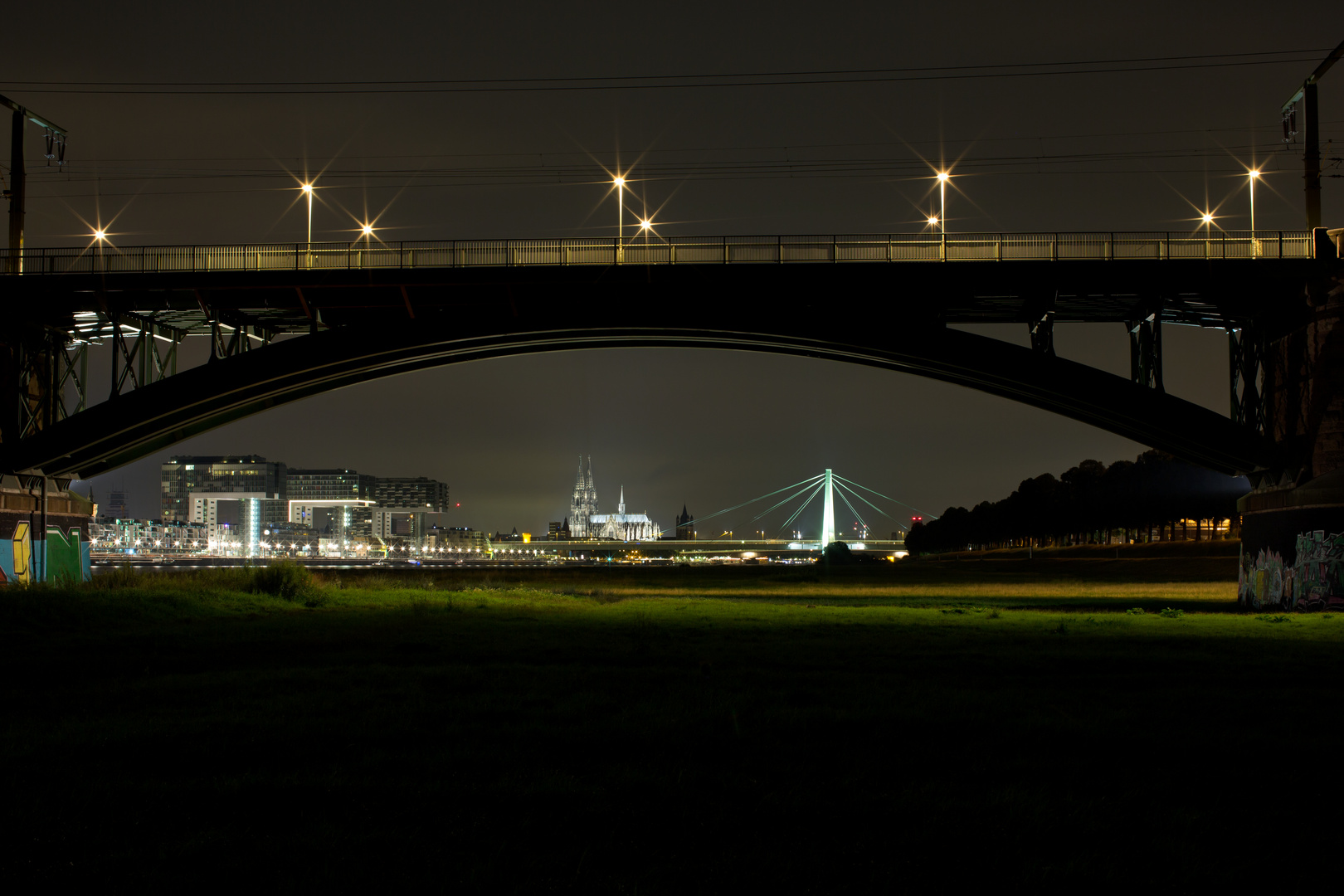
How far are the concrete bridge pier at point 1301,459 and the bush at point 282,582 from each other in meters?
31.0

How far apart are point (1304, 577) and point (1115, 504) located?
311 ft

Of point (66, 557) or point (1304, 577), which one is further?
point (66, 557)

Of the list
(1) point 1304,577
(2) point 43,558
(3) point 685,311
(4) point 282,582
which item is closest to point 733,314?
(3) point 685,311

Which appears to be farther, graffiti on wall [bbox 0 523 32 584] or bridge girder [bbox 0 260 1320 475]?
graffiti on wall [bbox 0 523 32 584]

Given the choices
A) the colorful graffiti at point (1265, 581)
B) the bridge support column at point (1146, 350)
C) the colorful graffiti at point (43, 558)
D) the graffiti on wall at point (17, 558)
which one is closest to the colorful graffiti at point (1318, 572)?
the colorful graffiti at point (1265, 581)

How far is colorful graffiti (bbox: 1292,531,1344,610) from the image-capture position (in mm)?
29328

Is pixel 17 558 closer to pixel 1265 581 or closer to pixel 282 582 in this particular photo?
pixel 282 582

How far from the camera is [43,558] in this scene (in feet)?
123

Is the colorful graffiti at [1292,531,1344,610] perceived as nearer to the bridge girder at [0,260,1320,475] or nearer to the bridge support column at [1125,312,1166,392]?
the bridge girder at [0,260,1320,475]

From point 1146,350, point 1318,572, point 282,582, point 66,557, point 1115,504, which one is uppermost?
point 1146,350

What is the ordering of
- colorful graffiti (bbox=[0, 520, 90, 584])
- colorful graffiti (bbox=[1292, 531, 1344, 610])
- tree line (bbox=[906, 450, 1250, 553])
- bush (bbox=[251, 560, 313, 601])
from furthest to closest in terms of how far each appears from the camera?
tree line (bbox=[906, 450, 1250, 553])
colorful graffiti (bbox=[0, 520, 90, 584])
bush (bbox=[251, 560, 313, 601])
colorful graffiti (bbox=[1292, 531, 1344, 610])

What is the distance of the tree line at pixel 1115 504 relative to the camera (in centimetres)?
10919

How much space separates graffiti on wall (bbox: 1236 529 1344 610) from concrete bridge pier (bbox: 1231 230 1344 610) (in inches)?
1.1

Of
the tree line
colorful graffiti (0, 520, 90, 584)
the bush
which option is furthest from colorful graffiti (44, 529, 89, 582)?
the tree line
